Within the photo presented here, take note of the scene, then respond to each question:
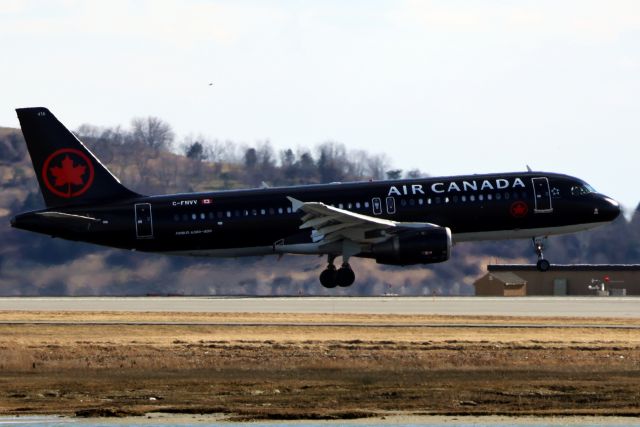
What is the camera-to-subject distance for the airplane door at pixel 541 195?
65812 millimetres

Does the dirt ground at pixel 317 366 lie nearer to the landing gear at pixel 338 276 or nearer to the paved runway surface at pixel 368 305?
the paved runway surface at pixel 368 305

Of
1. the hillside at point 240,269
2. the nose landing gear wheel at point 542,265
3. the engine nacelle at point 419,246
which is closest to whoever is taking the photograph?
the engine nacelle at point 419,246

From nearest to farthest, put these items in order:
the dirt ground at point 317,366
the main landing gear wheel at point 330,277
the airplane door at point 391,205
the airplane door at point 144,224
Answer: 1. the dirt ground at point 317,366
2. the airplane door at point 391,205
3. the airplane door at point 144,224
4. the main landing gear wheel at point 330,277

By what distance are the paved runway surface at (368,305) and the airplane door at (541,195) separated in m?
A: 4.22

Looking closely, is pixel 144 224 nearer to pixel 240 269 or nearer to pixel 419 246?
pixel 419 246

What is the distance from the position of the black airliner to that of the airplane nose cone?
5 centimetres

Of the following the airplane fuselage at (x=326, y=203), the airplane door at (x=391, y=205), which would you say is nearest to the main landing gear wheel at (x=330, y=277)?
the airplane fuselage at (x=326, y=203)

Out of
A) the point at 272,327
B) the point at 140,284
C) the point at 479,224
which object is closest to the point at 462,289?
the point at 140,284

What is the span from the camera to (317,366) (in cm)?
3897

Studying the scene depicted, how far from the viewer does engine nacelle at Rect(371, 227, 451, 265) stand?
209ft

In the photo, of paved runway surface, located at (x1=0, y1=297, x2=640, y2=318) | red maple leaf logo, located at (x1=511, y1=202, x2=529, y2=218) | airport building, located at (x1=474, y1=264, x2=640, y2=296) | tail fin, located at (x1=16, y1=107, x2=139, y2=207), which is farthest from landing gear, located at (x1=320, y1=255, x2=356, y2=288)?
airport building, located at (x1=474, y1=264, x2=640, y2=296)

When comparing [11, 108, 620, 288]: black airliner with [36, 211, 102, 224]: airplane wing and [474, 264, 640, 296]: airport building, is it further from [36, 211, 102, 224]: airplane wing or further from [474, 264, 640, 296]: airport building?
[474, 264, 640, 296]: airport building

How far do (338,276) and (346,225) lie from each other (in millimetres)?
3630

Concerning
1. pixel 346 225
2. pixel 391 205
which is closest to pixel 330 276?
pixel 346 225
